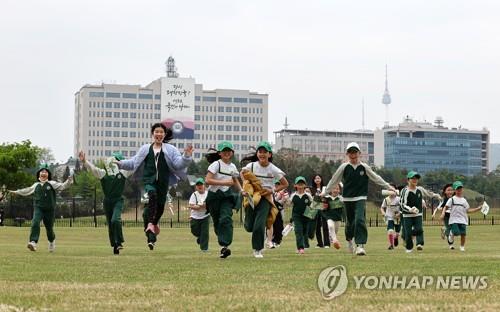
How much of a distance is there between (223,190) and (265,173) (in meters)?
0.83

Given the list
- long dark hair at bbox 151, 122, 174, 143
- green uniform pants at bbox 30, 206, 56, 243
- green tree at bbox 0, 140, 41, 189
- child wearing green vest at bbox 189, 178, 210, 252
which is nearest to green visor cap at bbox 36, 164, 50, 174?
green uniform pants at bbox 30, 206, 56, 243

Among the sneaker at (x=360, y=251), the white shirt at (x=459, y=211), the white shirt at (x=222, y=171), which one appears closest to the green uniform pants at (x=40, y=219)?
the white shirt at (x=222, y=171)

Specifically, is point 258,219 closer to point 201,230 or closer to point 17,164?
point 201,230

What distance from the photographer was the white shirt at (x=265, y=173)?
629 inches

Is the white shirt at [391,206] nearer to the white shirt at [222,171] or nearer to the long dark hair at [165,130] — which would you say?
the white shirt at [222,171]

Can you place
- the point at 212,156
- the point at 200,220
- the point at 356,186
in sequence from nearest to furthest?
the point at 212,156
the point at 356,186
the point at 200,220

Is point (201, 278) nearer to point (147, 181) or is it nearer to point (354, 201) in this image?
point (147, 181)

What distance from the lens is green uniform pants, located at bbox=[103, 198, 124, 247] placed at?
60.0ft

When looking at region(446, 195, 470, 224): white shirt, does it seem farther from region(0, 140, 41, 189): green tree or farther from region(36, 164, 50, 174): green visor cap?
region(0, 140, 41, 189): green tree

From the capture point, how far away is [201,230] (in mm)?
21422

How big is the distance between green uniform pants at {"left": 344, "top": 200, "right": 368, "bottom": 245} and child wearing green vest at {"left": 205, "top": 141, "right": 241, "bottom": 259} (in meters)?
2.31

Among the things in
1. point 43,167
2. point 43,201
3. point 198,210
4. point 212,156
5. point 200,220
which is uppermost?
point 212,156

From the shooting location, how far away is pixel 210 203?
16.4 meters

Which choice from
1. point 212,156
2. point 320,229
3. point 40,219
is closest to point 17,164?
point 320,229
